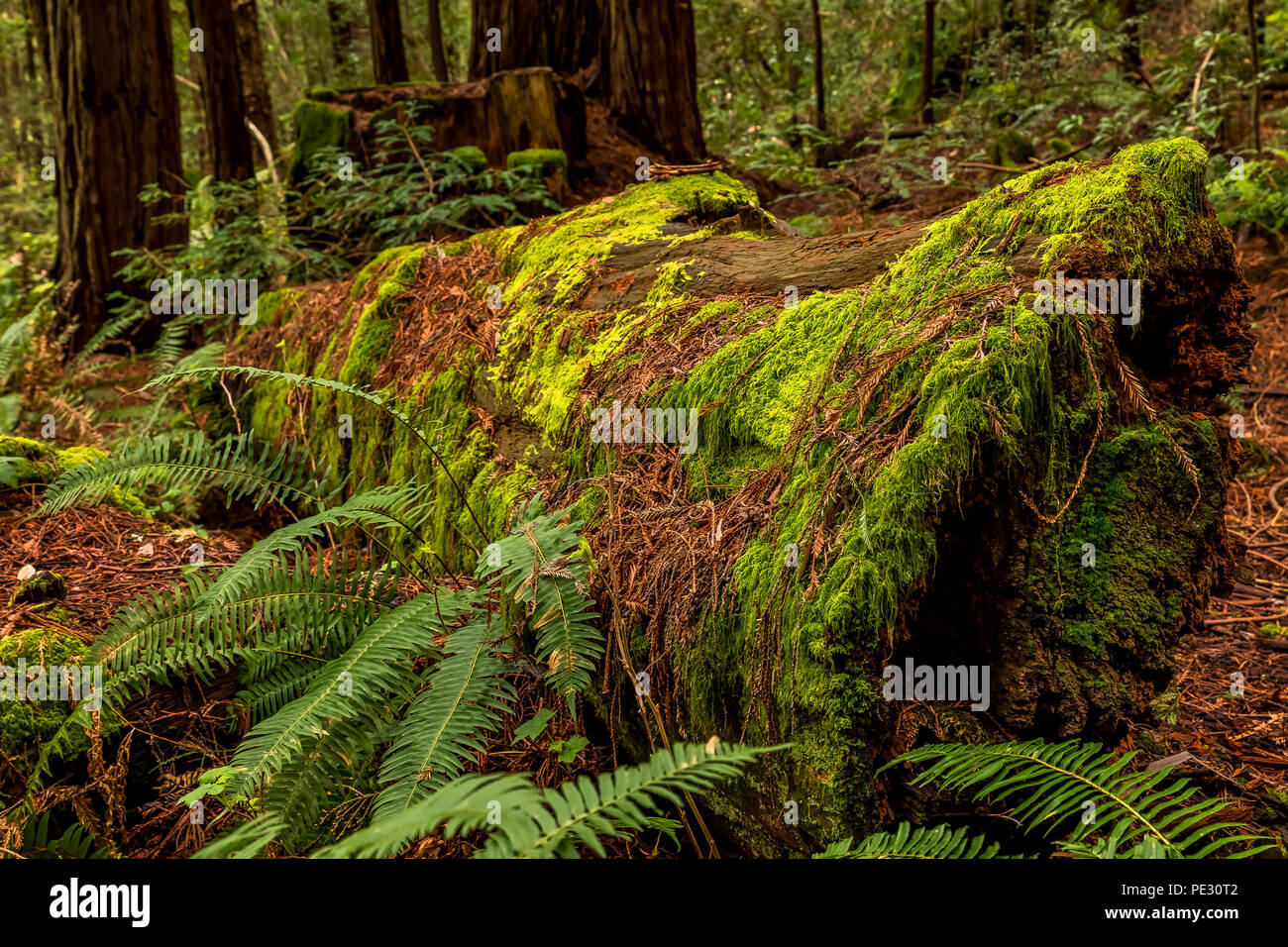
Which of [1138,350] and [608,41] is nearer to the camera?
[1138,350]

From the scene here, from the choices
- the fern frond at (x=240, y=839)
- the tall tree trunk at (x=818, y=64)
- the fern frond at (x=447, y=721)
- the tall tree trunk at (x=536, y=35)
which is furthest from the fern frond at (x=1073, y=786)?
the tall tree trunk at (x=818, y=64)

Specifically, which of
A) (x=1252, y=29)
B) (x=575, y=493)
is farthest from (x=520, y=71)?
(x=1252, y=29)

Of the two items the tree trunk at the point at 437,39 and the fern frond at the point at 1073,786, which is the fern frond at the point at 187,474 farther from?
the tree trunk at the point at 437,39

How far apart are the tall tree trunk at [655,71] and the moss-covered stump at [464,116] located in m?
0.93

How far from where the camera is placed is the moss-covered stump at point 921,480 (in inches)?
82.4

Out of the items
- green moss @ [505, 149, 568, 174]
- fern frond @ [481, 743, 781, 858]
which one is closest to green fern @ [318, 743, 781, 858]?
fern frond @ [481, 743, 781, 858]

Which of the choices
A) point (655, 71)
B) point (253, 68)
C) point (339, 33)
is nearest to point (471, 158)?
point (655, 71)

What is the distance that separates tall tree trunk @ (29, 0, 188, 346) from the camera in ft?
26.4

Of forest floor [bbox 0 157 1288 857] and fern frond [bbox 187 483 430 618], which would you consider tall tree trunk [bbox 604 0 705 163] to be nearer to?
forest floor [bbox 0 157 1288 857]

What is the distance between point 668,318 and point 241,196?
214 inches

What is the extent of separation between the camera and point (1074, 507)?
238cm

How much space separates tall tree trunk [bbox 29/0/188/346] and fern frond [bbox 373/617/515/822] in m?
7.41

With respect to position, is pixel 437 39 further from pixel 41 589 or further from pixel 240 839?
pixel 240 839
